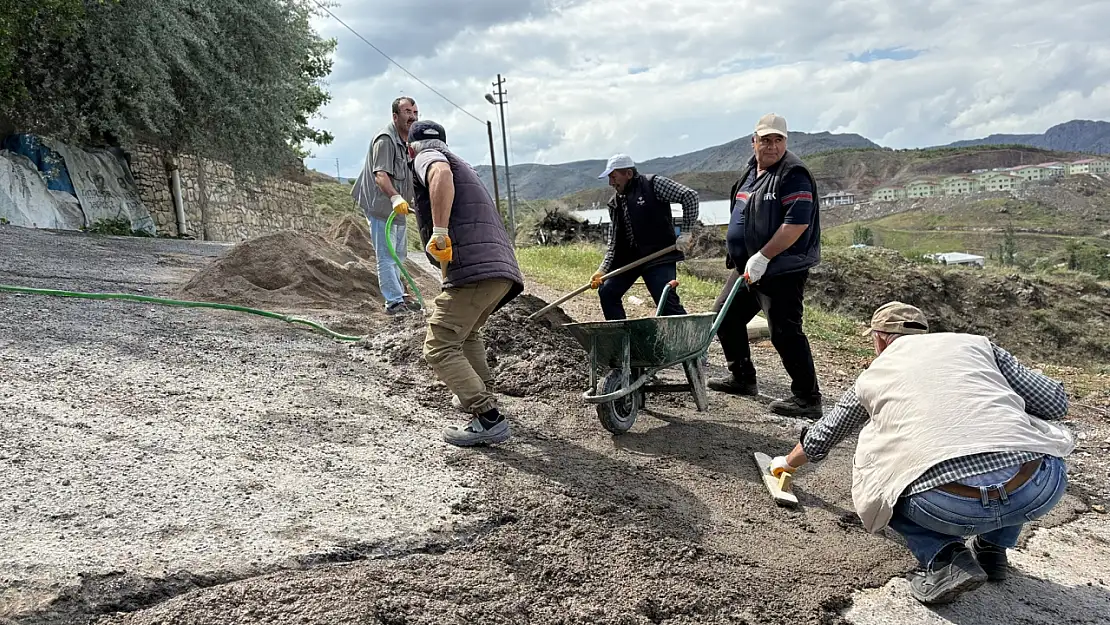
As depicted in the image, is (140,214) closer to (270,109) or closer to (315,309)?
(270,109)

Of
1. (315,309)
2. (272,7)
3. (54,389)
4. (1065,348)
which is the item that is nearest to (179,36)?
(272,7)

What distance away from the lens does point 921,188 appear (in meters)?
97.2

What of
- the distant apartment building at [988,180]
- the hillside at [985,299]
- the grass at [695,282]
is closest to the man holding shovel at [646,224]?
the grass at [695,282]

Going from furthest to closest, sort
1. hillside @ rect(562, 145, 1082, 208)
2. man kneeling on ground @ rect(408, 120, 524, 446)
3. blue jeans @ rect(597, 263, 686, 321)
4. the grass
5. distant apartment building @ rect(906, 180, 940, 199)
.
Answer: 1. hillside @ rect(562, 145, 1082, 208)
2. distant apartment building @ rect(906, 180, 940, 199)
3. the grass
4. blue jeans @ rect(597, 263, 686, 321)
5. man kneeling on ground @ rect(408, 120, 524, 446)

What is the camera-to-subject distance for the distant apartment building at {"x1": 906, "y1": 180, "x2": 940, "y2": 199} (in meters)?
90.9

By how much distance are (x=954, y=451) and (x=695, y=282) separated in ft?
30.9

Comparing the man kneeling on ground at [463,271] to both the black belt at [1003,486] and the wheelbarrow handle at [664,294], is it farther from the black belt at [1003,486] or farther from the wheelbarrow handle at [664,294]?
the black belt at [1003,486]

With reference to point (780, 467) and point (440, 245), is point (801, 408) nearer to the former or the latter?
point (780, 467)

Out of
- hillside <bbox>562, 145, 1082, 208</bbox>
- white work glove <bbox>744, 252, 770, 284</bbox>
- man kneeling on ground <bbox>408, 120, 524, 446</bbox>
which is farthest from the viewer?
hillside <bbox>562, 145, 1082, 208</bbox>

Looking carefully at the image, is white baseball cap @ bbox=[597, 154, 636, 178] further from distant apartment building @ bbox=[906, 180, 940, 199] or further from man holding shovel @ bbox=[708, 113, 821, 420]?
distant apartment building @ bbox=[906, 180, 940, 199]

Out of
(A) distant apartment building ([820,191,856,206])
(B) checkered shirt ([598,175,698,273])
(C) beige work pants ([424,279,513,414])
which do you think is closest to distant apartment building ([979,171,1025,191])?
(A) distant apartment building ([820,191,856,206])

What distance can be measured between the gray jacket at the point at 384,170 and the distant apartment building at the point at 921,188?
3710 inches

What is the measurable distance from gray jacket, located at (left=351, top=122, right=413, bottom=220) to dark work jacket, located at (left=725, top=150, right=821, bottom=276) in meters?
2.54

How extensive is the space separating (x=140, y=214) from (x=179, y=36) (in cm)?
330
